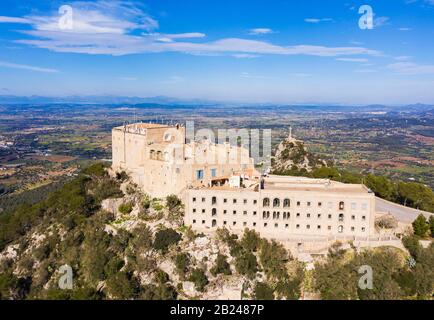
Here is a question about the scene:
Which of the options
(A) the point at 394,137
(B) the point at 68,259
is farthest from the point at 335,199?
(A) the point at 394,137

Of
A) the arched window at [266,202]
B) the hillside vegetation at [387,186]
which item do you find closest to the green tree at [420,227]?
the hillside vegetation at [387,186]

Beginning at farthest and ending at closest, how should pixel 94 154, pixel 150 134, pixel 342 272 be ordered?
pixel 94 154, pixel 150 134, pixel 342 272

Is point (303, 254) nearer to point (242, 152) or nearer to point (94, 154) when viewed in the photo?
point (242, 152)

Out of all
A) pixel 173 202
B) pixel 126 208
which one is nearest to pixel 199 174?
pixel 173 202

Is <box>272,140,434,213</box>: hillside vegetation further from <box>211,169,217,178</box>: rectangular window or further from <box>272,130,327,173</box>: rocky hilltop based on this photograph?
<box>211,169,217,178</box>: rectangular window

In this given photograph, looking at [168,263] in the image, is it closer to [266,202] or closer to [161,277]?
[161,277]

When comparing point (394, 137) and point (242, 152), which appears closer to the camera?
point (242, 152)

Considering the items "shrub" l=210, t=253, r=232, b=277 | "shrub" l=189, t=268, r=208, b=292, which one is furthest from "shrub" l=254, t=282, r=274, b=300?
"shrub" l=189, t=268, r=208, b=292
